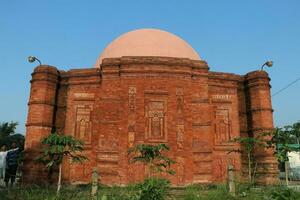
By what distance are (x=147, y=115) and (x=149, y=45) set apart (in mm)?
4750

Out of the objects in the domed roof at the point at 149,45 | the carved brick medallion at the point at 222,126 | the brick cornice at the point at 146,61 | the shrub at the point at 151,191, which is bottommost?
the shrub at the point at 151,191

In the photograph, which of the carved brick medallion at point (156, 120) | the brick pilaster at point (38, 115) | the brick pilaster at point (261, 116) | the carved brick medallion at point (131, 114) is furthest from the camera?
the brick pilaster at point (261, 116)

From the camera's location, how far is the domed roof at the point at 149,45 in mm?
15055

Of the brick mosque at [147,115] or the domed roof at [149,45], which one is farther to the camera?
the domed roof at [149,45]

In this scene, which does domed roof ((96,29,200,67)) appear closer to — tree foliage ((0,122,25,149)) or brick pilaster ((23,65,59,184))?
brick pilaster ((23,65,59,184))

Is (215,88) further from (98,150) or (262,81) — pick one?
(98,150)

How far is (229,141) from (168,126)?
9.50 feet

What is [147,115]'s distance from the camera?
12.0m

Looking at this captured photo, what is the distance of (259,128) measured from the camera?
1343cm

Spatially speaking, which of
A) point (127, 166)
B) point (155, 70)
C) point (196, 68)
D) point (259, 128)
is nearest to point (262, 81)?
point (259, 128)

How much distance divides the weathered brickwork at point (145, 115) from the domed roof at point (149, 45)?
8.40 ft

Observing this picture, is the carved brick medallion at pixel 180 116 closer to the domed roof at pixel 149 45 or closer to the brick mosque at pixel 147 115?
the brick mosque at pixel 147 115

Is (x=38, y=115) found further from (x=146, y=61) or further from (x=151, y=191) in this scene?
(x=151, y=191)

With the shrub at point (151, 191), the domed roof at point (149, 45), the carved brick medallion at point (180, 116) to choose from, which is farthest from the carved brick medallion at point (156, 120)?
the shrub at point (151, 191)
